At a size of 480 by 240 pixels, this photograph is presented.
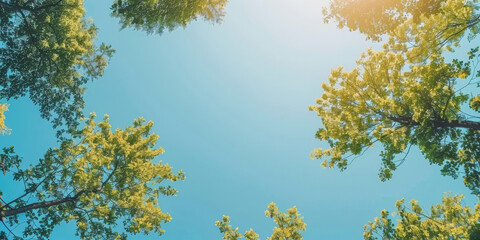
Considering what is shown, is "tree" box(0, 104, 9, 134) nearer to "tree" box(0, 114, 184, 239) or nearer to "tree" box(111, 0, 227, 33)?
"tree" box(0, 114, 184, 239)

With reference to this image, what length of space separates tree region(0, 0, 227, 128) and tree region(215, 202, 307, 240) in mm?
9188

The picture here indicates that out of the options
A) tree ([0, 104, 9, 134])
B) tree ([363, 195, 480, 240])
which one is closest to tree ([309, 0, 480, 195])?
tree ([363, 195, 480, 240])

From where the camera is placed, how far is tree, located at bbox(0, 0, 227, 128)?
31.1 ft

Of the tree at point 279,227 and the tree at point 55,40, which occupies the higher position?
the tree at point 55,40

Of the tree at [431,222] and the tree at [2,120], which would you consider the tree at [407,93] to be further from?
the tree at [2,120]

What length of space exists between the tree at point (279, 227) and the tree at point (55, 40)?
30.1ft

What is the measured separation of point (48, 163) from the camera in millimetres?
11609

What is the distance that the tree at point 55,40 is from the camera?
373 inches

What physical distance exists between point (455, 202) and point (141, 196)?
1535cm

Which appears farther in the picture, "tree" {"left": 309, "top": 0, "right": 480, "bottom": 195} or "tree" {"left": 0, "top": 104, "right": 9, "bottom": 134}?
"tree" {"left": 0, "top": 104, "right": 9, "bottom": 134}

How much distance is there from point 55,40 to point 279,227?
13575 millimetres

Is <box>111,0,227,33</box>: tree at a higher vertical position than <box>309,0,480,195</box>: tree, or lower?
higher

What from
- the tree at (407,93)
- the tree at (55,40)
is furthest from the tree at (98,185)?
the tree at (407,93)

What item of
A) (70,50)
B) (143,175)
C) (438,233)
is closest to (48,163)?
(143,175)
